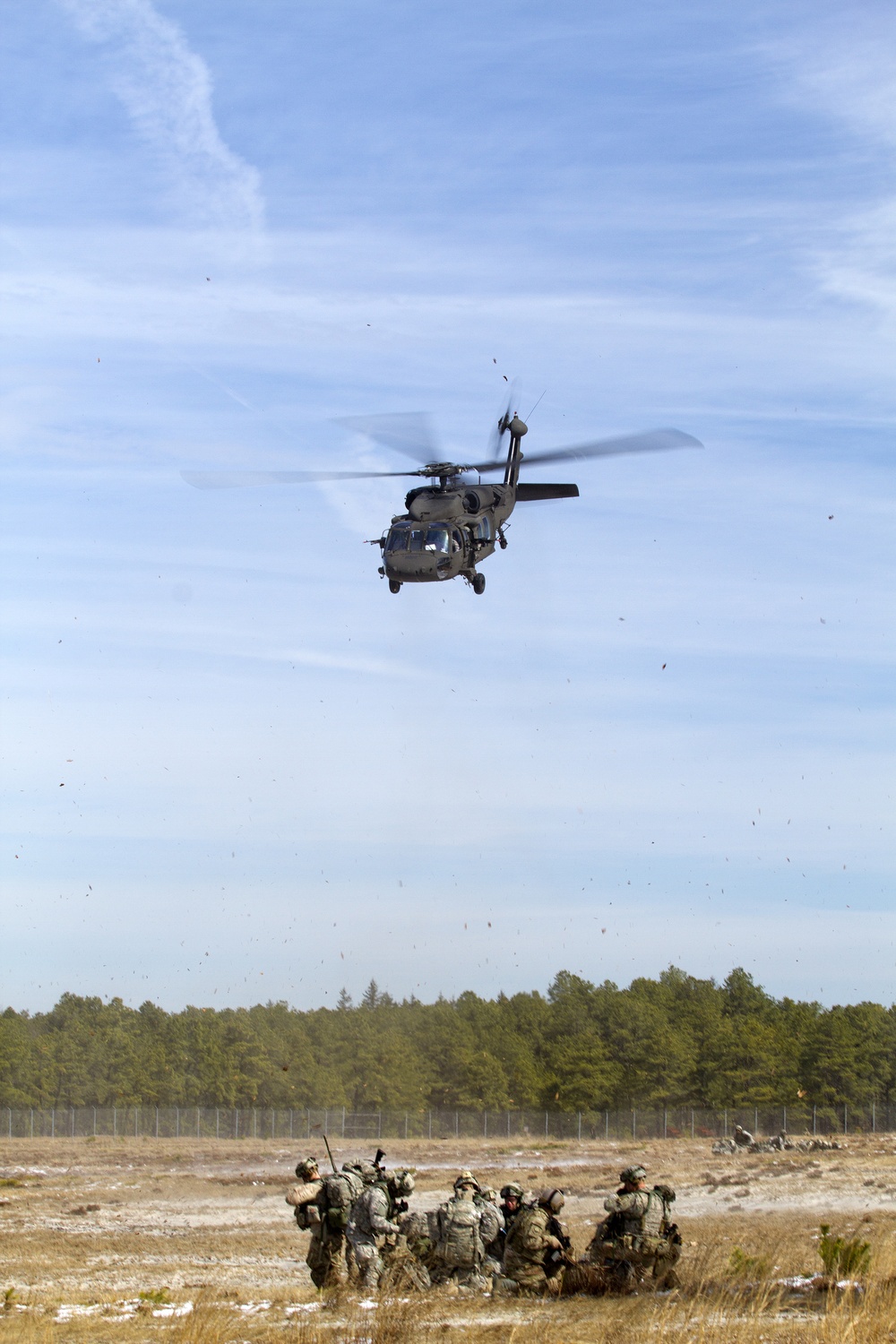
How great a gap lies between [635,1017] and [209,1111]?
3040cm

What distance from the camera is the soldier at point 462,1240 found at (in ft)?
55.6

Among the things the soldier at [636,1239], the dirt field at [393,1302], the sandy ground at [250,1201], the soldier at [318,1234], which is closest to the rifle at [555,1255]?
the soldier at [636,1239]

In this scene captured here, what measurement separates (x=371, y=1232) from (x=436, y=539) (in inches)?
581

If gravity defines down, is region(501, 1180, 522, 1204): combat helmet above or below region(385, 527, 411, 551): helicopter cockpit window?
below

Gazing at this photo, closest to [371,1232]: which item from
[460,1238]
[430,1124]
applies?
[460,1238]

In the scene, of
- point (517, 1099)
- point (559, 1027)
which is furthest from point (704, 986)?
point (517, 1099)

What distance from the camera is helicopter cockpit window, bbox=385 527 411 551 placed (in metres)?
28.1

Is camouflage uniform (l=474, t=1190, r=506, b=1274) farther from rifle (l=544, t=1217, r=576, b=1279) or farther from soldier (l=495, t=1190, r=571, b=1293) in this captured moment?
rifle (l=544, t=1217, r=576, b=1279)

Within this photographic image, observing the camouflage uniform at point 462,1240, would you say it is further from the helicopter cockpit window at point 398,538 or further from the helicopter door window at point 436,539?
the helicopter cockpit window at point 398,538

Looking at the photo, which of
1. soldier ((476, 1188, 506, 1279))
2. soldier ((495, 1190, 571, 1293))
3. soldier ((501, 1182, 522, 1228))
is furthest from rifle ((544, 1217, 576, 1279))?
soldier ((476, 1188, 506, 1279))

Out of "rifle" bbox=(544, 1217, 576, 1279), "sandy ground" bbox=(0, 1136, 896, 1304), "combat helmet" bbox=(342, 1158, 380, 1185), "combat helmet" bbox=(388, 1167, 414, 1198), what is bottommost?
"sandy ground" bbox=(0, 1136, 896, 1304)

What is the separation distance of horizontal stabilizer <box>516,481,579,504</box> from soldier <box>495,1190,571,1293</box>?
751 inches

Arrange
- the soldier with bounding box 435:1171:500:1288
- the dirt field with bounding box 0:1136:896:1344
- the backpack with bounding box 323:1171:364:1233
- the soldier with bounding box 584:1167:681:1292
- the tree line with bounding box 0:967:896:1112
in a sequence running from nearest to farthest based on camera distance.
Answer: the dirt field with bounding box 0:1136:896:1344 < the soldier with bounding box 584:1167:681:1292 < the backpack with bounding box 323:1171:364:1233 < the soldier with bounding box 435:1171:500:1288 < the tree line with bounding box 0:967:896:1112

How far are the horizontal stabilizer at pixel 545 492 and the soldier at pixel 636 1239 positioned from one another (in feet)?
62.4
